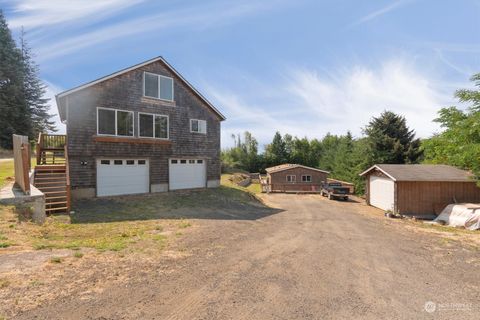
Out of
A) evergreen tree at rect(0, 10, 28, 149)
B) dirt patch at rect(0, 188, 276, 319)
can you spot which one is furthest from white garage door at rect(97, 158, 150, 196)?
evergreen tree at rect(0, 10, 28, 149)

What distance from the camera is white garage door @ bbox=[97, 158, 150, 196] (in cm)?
1738

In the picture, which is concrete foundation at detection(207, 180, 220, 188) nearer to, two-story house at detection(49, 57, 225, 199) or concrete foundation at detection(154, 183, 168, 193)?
two-story house at detection(49, 57, 225, 199)

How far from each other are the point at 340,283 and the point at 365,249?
11.9ft

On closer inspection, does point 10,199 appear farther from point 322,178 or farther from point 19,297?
point 322,178

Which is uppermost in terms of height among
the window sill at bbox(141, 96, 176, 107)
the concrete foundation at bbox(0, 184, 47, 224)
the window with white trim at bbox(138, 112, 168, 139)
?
the window sill at bbox(141, 96, 176, 107)

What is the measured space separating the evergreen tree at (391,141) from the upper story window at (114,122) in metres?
A: 29.3

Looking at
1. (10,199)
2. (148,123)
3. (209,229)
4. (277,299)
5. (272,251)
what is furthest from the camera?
(148,123)

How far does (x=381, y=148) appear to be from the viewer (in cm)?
3659

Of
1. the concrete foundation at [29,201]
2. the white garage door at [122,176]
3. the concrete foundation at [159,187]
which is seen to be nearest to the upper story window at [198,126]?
the white garage door at [122,176]

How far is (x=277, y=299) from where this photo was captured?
515 cm

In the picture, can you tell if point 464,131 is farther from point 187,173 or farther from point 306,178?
point 306,178

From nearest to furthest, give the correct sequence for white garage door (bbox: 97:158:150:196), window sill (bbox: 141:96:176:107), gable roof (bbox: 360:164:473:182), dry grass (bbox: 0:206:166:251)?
dry grass (bbox: 0:206:166:251) < white garage door (bbox: 97:158:150:196) < window sill (bbox: 141:96:176:107) < gable roof (bbox: 360:164:473:182)

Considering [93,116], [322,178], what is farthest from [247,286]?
[322,178]

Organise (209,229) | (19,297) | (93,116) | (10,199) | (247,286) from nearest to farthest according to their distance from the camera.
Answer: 1. (19,297)
2. (247,286)
3. (10,199)
4. (209,229)
5. (93,116)
